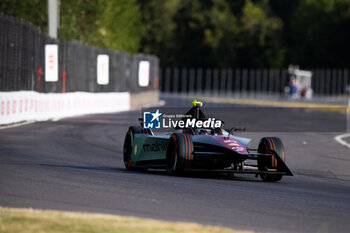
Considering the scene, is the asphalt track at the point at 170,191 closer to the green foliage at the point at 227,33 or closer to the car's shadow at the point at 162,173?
the car's shadow at the point at 162,173

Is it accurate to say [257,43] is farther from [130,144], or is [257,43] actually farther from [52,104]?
[130,144]

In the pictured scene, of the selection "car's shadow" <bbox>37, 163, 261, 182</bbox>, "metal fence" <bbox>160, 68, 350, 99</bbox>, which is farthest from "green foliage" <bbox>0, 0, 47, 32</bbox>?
"car's shadow" <bbox>37, 163, 261, 182</bbox>

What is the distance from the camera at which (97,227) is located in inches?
311

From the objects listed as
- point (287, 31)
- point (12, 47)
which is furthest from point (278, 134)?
point (287, 31)

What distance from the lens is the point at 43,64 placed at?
31.5 m

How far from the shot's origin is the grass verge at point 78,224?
770cm

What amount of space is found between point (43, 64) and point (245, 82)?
47.1m

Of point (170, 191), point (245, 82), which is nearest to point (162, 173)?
point (170, 191)

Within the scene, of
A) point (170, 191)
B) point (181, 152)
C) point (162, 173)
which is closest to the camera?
point (170, 191)

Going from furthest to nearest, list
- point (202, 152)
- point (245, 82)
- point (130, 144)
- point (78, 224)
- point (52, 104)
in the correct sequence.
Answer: point (245, 82) < point (52, 104) < point (130, 144) < point (202, 152) < point (78, 224)

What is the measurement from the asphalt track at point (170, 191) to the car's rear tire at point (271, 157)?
266mm

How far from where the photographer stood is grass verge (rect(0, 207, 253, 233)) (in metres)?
7.70

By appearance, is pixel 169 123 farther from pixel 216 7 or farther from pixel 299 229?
pixel 216 7

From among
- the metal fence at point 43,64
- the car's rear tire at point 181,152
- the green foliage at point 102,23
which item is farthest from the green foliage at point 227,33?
the car's rear tire at point 181,152
